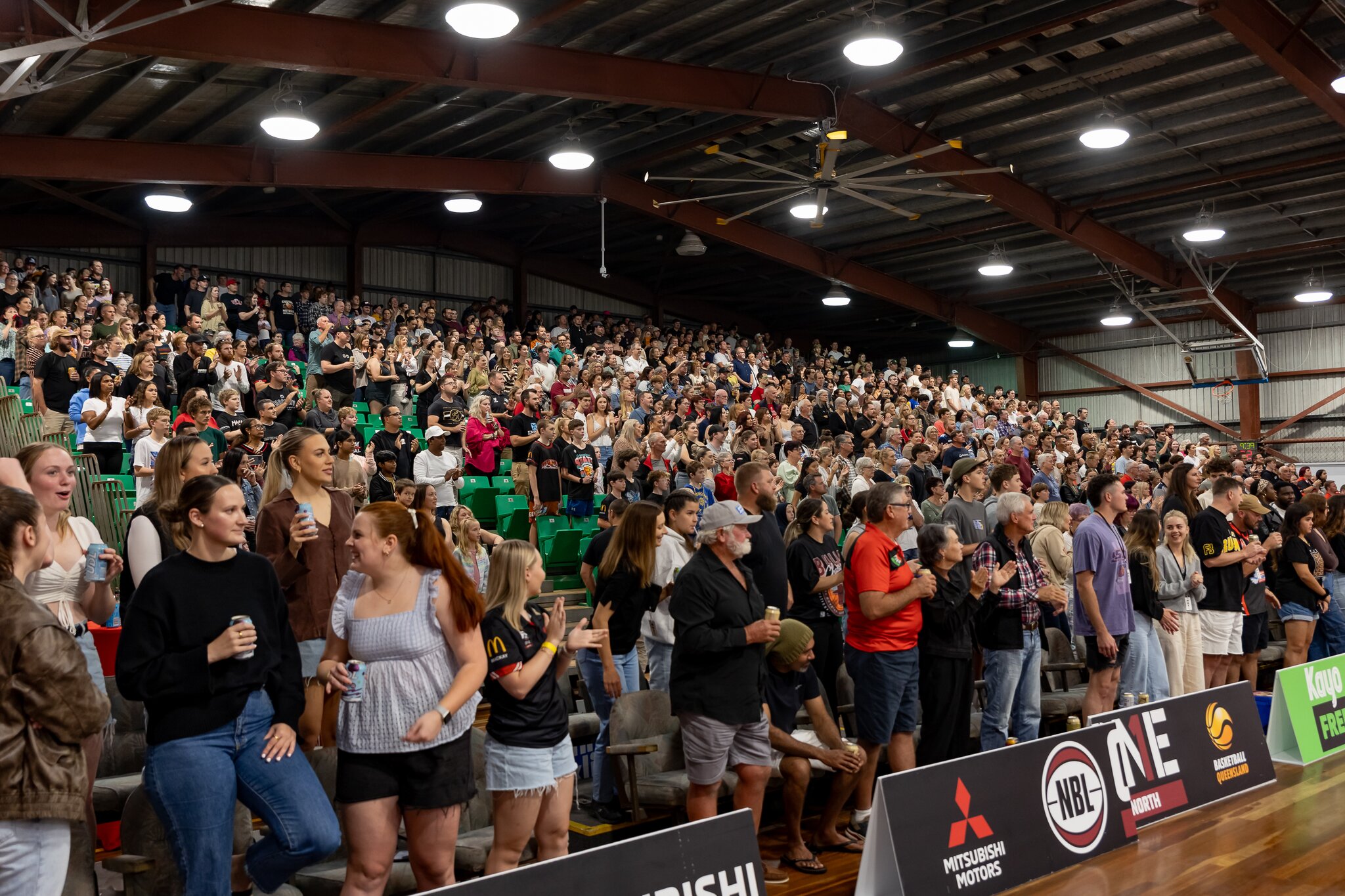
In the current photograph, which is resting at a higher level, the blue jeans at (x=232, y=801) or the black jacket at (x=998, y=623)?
the black jacket at (x=998, y=623)

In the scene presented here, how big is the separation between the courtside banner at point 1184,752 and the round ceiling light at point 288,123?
31.0 feet

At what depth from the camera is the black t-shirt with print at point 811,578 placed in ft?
18.5

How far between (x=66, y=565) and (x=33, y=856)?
1184 millimetres

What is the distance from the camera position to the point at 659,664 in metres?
5.47

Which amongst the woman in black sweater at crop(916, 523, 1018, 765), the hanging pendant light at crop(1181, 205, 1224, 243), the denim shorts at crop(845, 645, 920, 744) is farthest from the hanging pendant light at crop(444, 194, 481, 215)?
the denim shorts at crop(845, 645, 920, 744)

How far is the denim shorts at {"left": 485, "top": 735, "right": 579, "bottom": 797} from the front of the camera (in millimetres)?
3547

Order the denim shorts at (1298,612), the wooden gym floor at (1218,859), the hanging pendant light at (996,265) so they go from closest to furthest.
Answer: the wooden gym floor at (1218,859) → the denim shorts at (1298,612) → the hanging pendant light at (996,265)

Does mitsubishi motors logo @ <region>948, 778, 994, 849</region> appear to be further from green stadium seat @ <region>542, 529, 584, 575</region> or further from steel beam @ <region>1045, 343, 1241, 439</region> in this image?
steel beam @ <region>1045, 343, 1241, 439</region>

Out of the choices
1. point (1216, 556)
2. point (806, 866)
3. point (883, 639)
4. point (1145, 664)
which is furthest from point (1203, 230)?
point (806, 866)

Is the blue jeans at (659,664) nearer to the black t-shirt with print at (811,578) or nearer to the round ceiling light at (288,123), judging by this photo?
the black t-shirt with print at (811,578)

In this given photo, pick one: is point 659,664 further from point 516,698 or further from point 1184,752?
point 1184,752

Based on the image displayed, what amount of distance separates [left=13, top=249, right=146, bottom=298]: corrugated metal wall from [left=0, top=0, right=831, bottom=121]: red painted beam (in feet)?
28.7

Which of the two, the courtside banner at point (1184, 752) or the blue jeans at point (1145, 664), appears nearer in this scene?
the courtside banner at point (1184, 752)

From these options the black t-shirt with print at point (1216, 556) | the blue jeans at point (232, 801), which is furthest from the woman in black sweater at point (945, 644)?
the blue jeans at point (232, 801)
